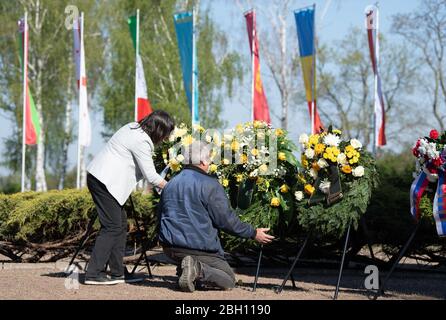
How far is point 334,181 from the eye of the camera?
6680 millimetres

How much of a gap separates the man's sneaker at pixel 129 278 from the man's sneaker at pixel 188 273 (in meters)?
A: 1.03

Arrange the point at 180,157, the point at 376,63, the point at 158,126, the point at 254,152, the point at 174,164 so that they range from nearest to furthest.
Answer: the point at 158,126 < the point at 254,152 < the point at 180,157 < the point at 174,164 < the point at 376,63

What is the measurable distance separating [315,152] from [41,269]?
3950mm

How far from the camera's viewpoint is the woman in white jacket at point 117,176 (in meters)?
7.10

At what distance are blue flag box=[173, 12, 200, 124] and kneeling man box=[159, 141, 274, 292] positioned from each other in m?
14.2

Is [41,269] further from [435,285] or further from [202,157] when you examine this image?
[435,285]

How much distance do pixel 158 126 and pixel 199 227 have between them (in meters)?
1.17

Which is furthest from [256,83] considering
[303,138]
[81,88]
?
[303,138]

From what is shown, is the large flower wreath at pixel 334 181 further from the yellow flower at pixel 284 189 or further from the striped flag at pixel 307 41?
the striped flag at pixel 307 41

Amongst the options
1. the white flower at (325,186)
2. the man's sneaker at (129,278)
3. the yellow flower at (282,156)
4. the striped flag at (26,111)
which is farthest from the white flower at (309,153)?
the striped flag at (26,111)

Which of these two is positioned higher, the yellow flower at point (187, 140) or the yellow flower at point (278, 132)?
the yellow flower at point (278, 132)

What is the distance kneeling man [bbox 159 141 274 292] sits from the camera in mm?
6641

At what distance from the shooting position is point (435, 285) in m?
7.80

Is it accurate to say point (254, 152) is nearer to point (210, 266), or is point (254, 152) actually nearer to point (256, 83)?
point (210, 266)
